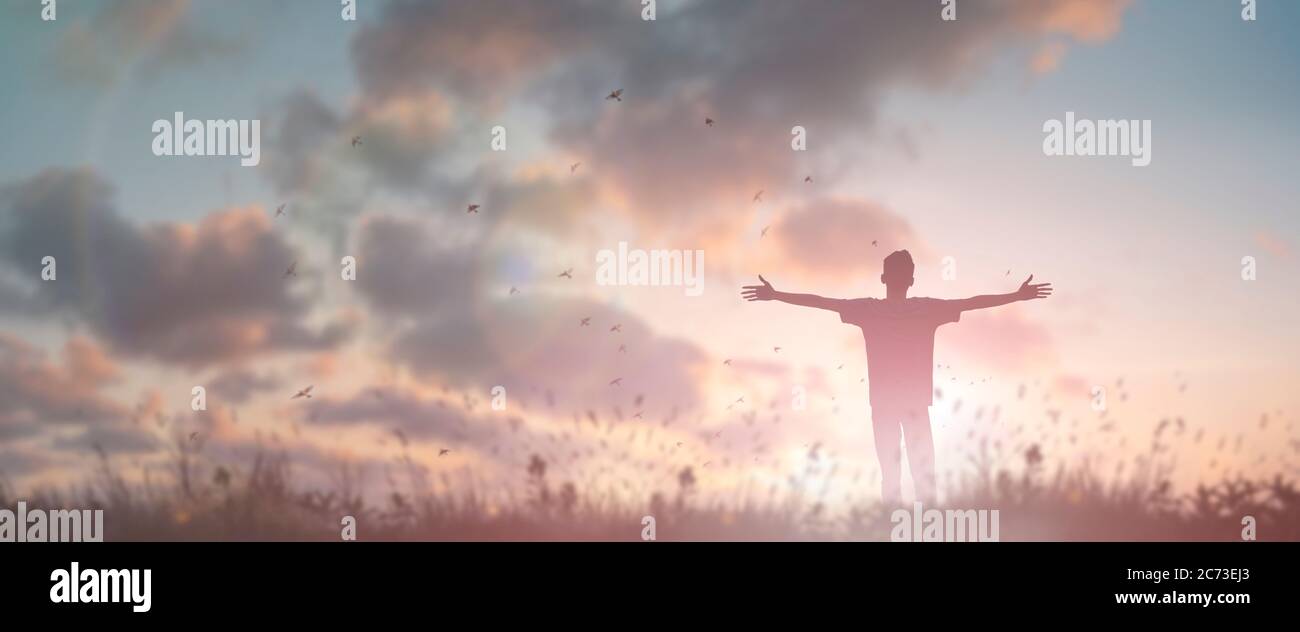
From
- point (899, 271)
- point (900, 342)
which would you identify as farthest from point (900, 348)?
point (899, 271)

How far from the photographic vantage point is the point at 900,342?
1266cm

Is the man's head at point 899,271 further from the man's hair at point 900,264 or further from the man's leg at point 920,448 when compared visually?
the man's leg at point 920,448

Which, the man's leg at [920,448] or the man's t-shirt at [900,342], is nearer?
the man's leg at [920,448]

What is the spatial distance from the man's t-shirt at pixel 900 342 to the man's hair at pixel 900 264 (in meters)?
0.32

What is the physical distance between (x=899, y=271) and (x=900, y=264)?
80mm

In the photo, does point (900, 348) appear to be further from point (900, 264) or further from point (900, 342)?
point (900, 264)

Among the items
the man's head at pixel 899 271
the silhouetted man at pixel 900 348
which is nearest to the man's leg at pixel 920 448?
the silhouetted man at pixel 900 348

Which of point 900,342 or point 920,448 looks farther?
point 900,342

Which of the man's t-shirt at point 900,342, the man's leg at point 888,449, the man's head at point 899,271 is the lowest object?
the man's leg at point 888,449

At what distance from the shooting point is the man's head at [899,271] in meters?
12.7

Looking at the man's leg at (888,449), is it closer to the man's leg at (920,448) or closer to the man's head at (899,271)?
the man's leg at (920,448)

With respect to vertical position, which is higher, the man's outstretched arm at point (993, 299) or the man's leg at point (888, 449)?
the man's outstretched arm at point (993, 299)
